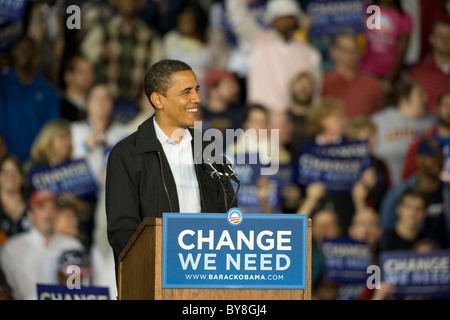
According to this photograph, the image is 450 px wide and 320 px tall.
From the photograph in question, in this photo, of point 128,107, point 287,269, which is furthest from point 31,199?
point 287,269

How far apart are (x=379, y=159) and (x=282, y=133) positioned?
90 cm

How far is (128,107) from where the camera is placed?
855 cm

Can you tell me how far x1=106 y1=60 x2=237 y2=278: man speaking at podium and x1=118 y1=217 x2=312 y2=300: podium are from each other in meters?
0.25

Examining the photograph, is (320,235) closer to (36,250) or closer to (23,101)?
(36,250)

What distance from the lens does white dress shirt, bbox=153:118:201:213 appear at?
414 cm

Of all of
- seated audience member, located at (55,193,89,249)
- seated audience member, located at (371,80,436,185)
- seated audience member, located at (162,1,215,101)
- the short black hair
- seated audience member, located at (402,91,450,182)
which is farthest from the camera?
seated audience member, located at (162,1,215,101)

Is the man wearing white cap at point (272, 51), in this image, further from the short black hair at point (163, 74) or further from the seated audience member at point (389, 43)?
the short black hair at point (163, 74)

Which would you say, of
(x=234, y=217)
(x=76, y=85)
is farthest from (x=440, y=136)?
(x=234, y=217)

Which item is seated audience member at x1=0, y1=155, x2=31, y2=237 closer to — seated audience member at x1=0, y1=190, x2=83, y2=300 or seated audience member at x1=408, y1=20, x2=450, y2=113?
seated audience member at x1=0, y1=190, x2=83, y2=300

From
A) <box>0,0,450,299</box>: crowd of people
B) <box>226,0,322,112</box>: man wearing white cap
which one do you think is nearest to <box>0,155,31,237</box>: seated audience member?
<box>0,0,450,299</box>: crowd of people

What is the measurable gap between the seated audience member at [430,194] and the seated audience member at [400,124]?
0.67ft

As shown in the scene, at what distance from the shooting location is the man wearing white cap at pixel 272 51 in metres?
8.80

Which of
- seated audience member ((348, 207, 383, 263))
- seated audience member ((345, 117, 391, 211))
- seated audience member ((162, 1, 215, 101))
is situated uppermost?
seated audience member ((162, 1, 215, 101))

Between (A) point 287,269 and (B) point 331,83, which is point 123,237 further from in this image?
(B) point 331,83
